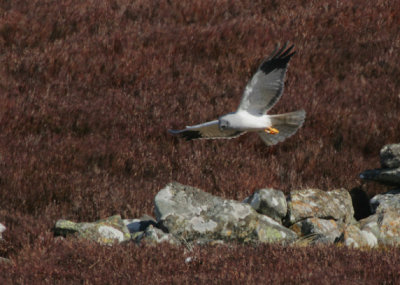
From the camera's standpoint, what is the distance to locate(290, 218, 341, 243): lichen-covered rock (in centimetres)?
657

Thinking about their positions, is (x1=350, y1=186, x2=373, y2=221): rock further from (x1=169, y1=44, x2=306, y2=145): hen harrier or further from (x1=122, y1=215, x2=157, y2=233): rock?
(x1=122, y1=215, x2=157, y2=233): rock

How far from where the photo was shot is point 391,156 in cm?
Answer: 743

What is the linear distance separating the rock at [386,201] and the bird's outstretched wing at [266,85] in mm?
1599

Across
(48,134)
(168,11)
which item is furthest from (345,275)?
(168,11)

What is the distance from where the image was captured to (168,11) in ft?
41.4

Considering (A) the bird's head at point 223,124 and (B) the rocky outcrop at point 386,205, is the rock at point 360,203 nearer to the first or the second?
(B) the rocky outcrop at point 386,205

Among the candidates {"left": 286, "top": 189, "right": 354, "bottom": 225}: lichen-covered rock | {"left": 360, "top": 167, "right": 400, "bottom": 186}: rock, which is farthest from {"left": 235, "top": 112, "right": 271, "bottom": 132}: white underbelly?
{"left": 360, "top": 167, "right": 400, "bottom": 186}: rock

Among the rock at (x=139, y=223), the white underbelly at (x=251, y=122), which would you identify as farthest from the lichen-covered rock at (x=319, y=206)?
the rock at (x=139, y=223)

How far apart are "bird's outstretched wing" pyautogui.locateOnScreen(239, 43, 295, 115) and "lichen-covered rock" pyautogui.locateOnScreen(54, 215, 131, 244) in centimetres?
166

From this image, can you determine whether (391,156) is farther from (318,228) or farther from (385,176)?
(318,228)

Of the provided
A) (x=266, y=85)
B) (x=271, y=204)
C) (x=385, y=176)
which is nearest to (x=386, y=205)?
(x=385, y=176)

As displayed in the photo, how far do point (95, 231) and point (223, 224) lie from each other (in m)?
1.17

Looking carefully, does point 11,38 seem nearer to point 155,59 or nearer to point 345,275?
point 155,59

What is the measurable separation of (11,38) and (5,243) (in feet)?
19.3
